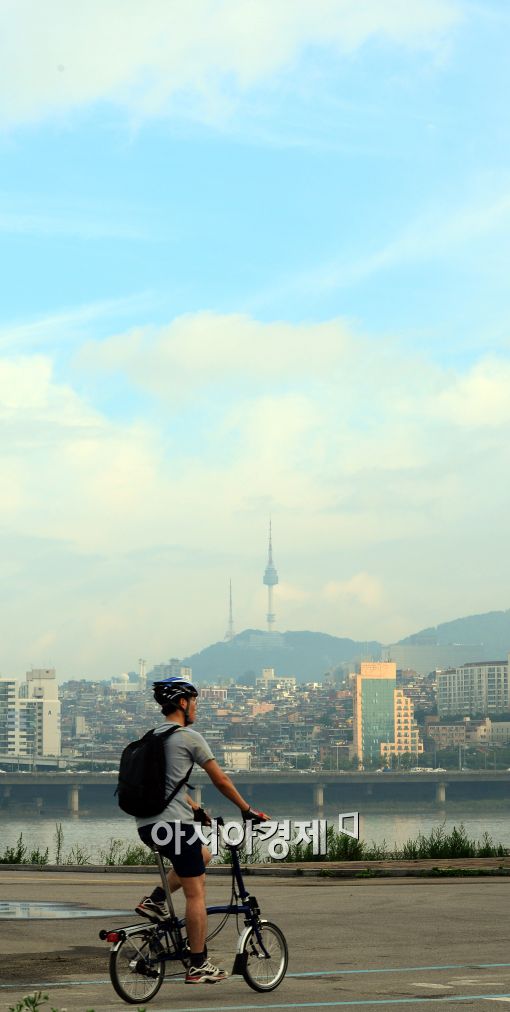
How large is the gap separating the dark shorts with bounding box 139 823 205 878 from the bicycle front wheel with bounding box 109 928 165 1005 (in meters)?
0.38

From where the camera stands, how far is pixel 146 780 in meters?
8.06

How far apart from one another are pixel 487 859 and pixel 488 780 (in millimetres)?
138523

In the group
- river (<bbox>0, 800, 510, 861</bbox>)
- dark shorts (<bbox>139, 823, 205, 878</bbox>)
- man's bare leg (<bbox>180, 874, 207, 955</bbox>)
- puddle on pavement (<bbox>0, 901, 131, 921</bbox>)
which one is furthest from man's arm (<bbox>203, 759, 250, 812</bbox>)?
river (<bbox>0, 800, 510, 861</bbox>)

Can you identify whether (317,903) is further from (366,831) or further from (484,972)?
(366,831)

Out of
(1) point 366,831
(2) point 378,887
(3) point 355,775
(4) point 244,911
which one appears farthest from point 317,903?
(3) point 355,775

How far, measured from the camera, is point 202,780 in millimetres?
132000

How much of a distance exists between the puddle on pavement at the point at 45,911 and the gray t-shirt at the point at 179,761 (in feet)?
16.3

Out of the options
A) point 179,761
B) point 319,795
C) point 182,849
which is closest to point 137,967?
point 182,849

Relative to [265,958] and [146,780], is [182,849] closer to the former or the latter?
[146,780]

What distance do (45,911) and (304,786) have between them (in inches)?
5896

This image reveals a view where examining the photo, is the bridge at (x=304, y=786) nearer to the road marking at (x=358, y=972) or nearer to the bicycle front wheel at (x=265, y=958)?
the road marking at (x=358, y=972)

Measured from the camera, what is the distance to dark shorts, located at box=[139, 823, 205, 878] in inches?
315

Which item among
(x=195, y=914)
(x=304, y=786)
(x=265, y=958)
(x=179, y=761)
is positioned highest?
(x=179, y=761)

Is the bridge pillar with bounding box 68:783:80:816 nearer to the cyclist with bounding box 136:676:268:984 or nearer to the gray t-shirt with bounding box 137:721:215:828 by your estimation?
the cyclist with bounding box 136:676:268:984
